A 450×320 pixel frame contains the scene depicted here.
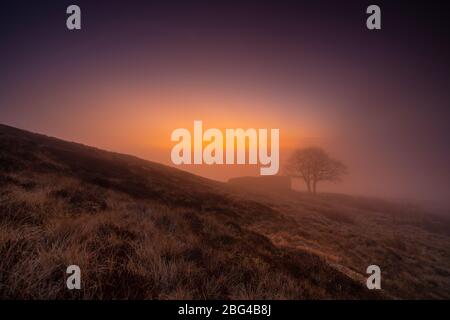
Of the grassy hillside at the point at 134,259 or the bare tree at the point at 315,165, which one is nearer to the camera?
the grassy hillside at the point at 134,259

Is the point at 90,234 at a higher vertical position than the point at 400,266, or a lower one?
higher

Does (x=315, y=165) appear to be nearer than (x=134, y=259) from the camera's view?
No

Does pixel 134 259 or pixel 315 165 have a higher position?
pixel 315 165

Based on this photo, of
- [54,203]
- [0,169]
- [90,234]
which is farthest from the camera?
[0,169]

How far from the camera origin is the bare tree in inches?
1997

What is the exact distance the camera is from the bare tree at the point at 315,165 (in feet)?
166

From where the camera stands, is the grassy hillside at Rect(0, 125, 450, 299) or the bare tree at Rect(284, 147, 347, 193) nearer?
the grassy hillside at Rect(0, 125, 450, 299)

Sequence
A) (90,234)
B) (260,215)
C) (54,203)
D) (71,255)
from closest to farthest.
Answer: (71,255), (90,234), (54,203), (260,215)

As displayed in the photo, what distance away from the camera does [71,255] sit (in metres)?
3.85

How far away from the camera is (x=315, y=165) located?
50.6 m
